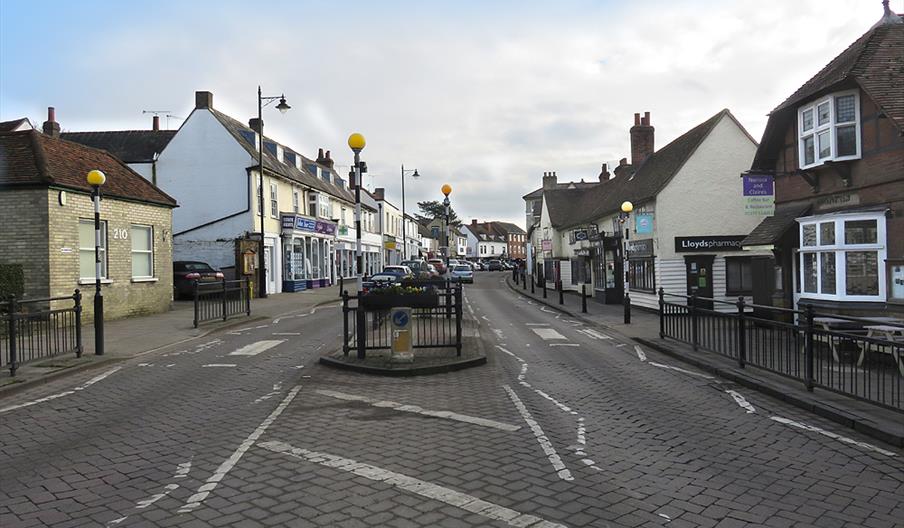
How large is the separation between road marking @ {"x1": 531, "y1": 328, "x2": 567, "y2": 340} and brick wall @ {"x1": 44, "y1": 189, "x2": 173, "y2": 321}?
533 inches

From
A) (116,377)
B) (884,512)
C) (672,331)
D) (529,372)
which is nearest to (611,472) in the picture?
(884,512)

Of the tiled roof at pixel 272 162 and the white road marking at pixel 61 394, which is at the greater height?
the tiled roof at pixel 272 162

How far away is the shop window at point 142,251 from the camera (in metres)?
21.8

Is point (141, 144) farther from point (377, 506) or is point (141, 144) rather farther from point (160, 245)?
point (377, 506)

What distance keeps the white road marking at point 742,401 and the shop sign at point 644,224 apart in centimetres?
1592

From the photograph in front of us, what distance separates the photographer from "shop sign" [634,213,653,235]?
24673 millimetres

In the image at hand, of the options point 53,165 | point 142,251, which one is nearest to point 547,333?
point 142,251

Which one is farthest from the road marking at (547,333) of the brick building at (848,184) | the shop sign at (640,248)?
the shop sign at (640,248)

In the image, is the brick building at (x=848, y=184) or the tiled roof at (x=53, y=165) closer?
the brick building at (x=848, y=184)

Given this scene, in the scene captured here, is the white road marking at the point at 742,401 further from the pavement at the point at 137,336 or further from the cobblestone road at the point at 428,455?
the pavement at the point at 137,336

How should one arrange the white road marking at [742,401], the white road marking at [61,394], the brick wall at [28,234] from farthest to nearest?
1. the brick wall at [28,234]
2. the white road marking at [61,394]
3. the white road marking at [742,401]

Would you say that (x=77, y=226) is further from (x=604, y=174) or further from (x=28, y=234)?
(x=604, y=174)

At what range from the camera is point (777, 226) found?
16016 mm

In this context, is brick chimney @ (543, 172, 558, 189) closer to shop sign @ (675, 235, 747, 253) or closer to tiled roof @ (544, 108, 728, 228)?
tiled roof @ (544, 108, 728, 228)
